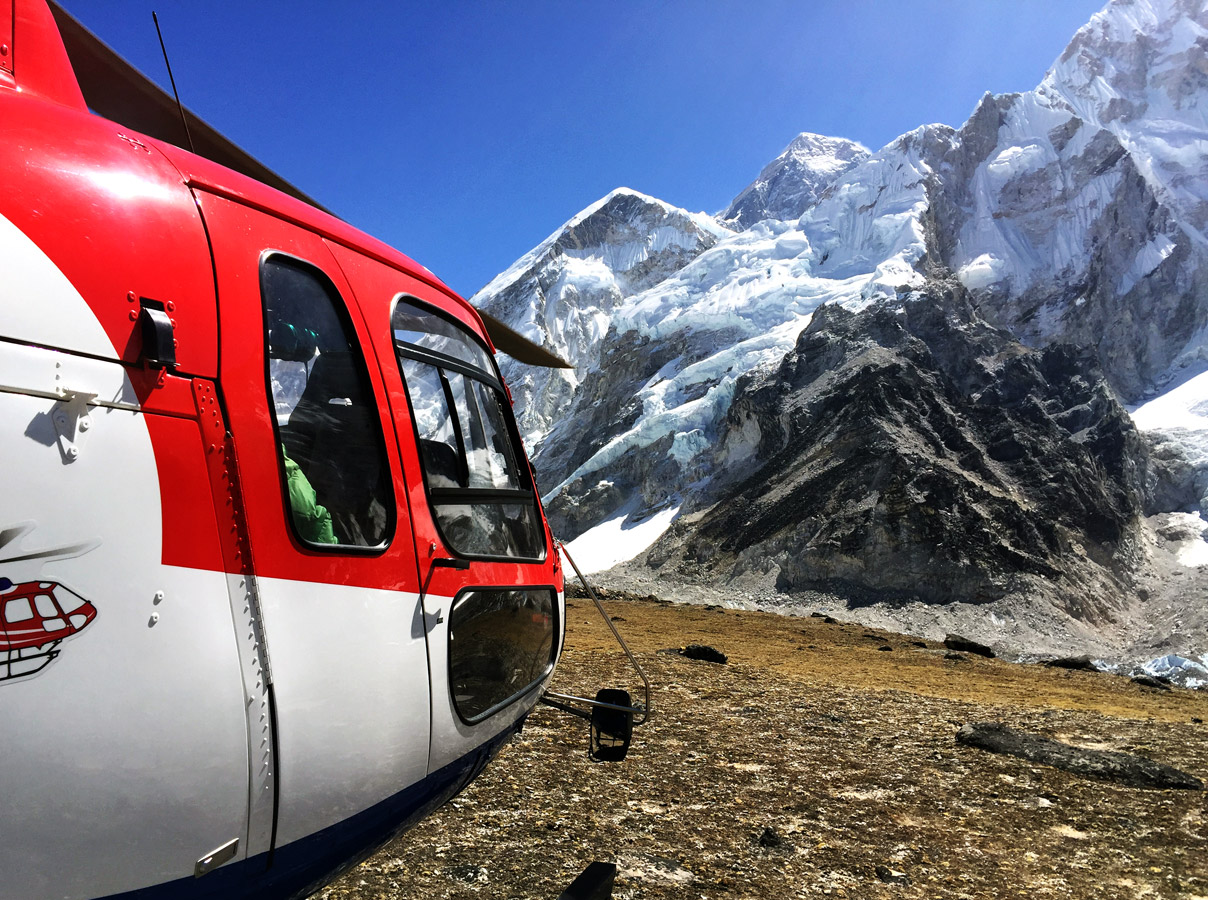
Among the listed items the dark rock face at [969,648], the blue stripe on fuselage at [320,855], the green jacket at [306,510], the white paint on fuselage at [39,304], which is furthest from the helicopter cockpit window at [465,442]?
the dark rock face at [969,648]

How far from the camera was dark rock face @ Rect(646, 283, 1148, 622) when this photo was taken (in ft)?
128

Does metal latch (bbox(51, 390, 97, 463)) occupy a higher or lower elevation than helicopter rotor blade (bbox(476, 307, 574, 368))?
lower

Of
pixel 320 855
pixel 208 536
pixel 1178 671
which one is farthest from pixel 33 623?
pixel 1178 671

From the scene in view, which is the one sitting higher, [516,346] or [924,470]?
[924,470]

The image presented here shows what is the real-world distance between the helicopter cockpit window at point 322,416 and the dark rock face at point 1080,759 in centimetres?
643

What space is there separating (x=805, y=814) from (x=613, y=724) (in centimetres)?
234

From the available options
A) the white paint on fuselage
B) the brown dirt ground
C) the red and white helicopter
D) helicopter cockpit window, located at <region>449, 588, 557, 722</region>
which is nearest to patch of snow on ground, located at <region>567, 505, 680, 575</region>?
the brown dirt ground

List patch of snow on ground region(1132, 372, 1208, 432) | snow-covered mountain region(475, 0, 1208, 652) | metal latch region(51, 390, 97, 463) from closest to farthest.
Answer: metal latch region(51, 390, 97, 463) < snow-covered mountain region(475, 0, 1208, 652) < patch of snow on ground region(1132, 372, 1208, 432)

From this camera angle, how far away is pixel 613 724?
12.5ft

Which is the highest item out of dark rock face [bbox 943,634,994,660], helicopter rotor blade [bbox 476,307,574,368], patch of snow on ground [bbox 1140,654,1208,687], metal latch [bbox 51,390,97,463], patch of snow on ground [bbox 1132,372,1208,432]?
patch of snow on ground [bbox 1132,372,1208,432]

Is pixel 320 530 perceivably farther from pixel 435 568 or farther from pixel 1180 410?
pixel 1180 410

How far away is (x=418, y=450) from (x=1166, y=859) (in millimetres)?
5089

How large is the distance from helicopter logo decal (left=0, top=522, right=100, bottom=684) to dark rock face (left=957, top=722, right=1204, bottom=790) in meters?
7.17

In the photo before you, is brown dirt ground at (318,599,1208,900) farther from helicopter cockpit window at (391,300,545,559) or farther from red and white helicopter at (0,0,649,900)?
helicopter cockpit window at (391,300,545,559)
